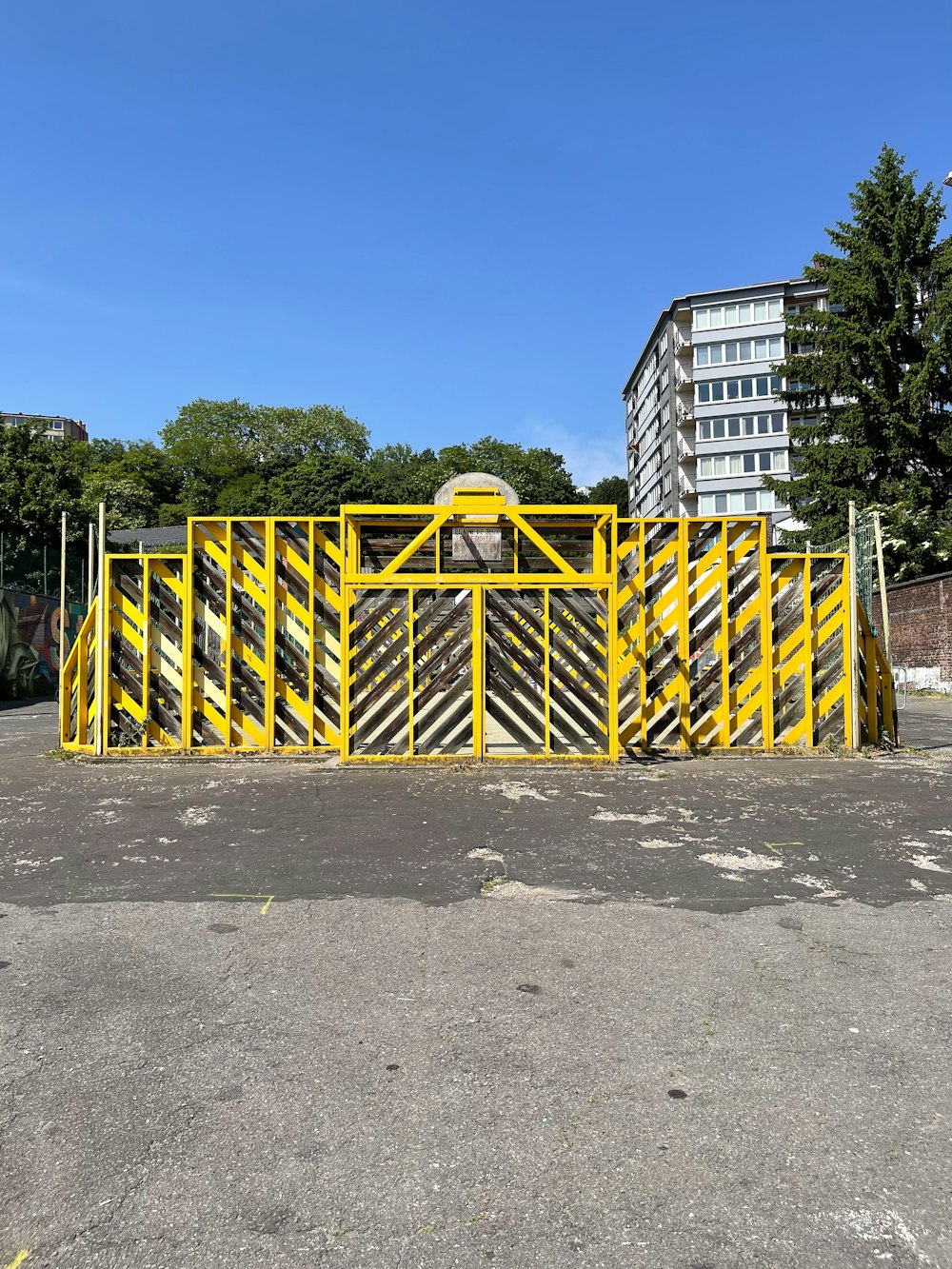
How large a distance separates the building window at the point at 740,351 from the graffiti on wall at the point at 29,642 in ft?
178

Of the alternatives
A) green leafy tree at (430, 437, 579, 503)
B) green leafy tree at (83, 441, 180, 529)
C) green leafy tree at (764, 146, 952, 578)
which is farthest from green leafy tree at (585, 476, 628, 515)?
green leafy tree at (764, 146, 952, 578)

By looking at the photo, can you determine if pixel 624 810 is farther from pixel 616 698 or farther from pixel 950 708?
pixel 950 708

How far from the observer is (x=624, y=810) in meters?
7.11

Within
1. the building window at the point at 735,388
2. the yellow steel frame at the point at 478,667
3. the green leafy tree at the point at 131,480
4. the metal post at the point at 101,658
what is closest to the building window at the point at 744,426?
the building window at the point at 735,388

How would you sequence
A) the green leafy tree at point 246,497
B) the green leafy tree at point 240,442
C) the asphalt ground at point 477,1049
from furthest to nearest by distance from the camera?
the green leafy tree at point 240,442 < the green leafy tree at point 246,497 < the asphalt ground at point 477,1049

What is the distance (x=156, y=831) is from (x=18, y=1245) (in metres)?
4.56

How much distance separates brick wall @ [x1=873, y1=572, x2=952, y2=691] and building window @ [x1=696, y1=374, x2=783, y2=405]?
42422 millimetres

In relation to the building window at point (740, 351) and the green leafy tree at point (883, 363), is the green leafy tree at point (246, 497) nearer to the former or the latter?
the building window at point (740, 351)

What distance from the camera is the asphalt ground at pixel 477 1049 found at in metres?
2.11

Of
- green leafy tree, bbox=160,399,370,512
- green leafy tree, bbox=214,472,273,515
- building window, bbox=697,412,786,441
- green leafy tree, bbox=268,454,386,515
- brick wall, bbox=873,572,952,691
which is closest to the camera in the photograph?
brick wall, bbox=873,572,952,691

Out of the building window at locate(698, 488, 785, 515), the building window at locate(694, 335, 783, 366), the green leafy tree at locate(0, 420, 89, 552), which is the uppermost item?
the building window at locate(694, 335, 783, 366)

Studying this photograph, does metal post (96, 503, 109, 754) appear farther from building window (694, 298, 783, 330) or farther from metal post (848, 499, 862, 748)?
building window (694, 298, 783, 330)

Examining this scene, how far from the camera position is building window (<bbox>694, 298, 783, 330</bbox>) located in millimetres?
66750

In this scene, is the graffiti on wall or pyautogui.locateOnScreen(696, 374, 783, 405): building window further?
pyautogui.locateOnScreen(696, 374, 783, 405): building window
